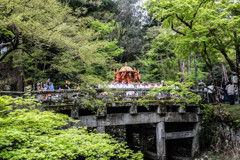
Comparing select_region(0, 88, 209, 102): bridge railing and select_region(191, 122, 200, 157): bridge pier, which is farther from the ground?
select_region(0, 88, 209, 102): bridge railing

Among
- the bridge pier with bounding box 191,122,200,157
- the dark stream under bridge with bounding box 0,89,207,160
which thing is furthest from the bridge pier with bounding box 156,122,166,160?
the bridge pier with bounding box 191,122,200,157

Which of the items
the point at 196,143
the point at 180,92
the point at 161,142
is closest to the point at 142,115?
the point at 161,142

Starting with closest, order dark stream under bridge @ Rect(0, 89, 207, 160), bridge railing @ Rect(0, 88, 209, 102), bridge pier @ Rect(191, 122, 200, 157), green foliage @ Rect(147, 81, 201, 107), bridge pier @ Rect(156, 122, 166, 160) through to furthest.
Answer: bridge railing @ Rect(0, 88, 209, 102)
dark stream under bridge @ Rect(0, 89, 207, 160)
green foliage @ Rect(147, 81, 201, 107)
bridge pier @ Rect(156, 122, 166, 160)
bridge pier @ Rect(191, 122, 200, 157)

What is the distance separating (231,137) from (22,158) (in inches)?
450

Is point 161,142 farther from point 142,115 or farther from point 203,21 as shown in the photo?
point 203,21

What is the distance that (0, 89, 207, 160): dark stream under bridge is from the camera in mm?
9469

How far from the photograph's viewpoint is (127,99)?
10938mm

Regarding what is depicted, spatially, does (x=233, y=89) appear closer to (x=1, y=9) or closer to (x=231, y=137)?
(x=231, y=137)

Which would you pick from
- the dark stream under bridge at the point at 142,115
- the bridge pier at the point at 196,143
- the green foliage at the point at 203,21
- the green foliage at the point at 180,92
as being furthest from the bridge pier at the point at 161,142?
the green foliage at the point at 203,21

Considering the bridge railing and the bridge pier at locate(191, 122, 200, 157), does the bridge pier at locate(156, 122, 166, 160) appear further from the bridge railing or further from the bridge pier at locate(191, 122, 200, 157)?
the bridge pier at locate(191, 122, 200, 157)

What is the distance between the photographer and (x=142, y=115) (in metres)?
11.3

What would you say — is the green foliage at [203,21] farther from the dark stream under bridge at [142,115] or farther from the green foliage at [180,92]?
the dark stream under bridge at [142,115]

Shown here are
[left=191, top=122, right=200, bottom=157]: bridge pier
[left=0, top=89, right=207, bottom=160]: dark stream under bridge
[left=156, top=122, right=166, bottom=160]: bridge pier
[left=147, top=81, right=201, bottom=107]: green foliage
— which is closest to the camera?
[left=0, top=89, right=207, bottom=160]: dark stream under bridge

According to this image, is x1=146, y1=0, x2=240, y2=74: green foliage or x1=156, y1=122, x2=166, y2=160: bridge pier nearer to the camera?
x1=146, y1=0, x2=240, y2=74: green foliage
